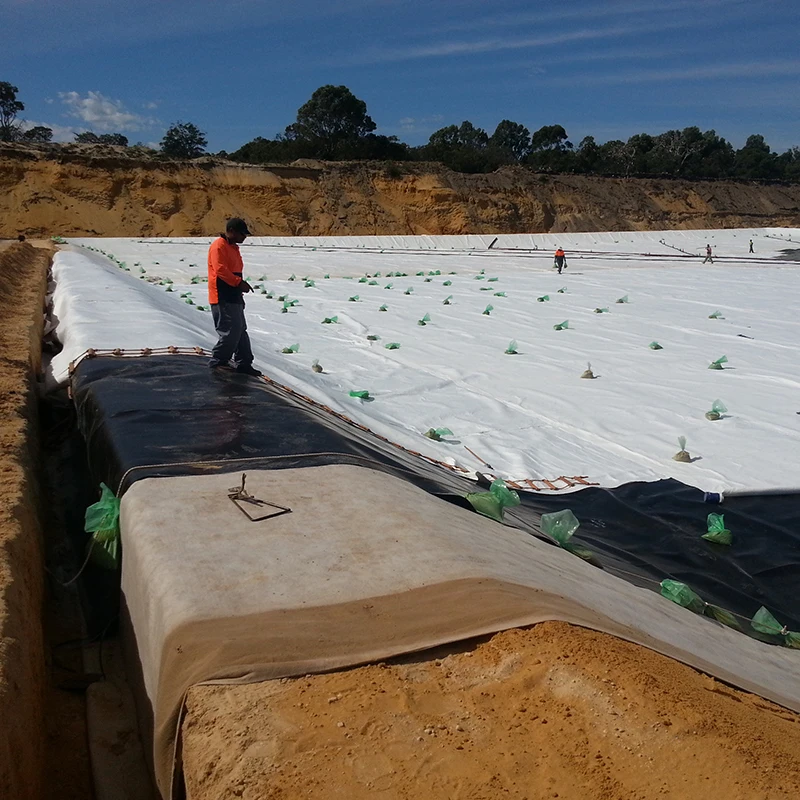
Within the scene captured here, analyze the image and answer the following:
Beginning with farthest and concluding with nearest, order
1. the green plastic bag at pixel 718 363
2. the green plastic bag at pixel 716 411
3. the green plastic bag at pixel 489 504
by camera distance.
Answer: the green plastic bag at pixel 718 363 < the green plastic bag at pixel 716 411 < the green plastic bag at pixel 489 504

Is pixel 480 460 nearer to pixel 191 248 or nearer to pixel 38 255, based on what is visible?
pixel 38 255

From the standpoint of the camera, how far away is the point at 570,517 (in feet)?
12.8

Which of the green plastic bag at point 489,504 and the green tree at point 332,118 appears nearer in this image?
the green plastic bag at point 489,504

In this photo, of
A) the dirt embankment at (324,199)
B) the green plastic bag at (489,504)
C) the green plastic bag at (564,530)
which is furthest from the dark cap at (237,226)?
the dirt embankment at (324,199)

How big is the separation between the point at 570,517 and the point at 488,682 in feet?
6.29

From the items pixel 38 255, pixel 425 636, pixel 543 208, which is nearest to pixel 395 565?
pixel 425 636

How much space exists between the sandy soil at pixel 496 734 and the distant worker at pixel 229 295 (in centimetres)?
383

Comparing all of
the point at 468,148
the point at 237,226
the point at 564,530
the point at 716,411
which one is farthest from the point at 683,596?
the point at 468,148

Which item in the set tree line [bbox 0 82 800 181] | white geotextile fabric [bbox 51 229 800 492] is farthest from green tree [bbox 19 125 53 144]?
white geotextile fabric [bbox 51 229 800 492]

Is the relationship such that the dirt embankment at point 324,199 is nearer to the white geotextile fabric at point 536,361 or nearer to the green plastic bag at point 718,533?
the white geotextile fabric at point 536,361

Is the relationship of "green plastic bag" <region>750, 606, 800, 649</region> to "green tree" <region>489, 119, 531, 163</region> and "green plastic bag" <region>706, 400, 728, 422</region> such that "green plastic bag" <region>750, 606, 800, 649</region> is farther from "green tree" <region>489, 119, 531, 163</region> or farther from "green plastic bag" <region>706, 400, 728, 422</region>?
"green tree" <region>489, 119, 531, 163</region>

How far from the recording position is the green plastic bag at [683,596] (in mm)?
3455

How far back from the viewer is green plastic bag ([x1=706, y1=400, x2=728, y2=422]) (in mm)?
6062

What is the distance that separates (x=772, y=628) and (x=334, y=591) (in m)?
2.16
